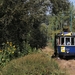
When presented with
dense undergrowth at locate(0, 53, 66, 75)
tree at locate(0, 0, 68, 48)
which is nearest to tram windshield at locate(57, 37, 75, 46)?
tree at locate(0, 0, 68, 48)

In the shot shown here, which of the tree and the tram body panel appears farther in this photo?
the tram body panel

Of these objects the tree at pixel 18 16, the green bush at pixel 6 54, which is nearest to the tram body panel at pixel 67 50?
the tree at pixel 18 16

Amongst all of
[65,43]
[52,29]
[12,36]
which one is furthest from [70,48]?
[52,29]

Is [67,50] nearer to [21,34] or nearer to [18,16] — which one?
[21,34]

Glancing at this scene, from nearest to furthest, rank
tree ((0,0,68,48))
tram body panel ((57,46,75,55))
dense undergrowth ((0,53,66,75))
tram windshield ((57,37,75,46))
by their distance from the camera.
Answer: dense undergrowth ((0,53,66,75)), tree ((0,0,68,48)), tram body panel ((57,46,75,55)), tram windshield ((57,37,75,46))

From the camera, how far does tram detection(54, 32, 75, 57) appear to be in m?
25.3

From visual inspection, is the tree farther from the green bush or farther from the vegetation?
the green bush

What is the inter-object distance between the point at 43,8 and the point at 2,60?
262 inches

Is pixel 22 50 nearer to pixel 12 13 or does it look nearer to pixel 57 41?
pixel 12 13

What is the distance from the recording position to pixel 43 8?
61.4 feet

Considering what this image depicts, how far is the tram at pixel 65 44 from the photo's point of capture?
82.9ft

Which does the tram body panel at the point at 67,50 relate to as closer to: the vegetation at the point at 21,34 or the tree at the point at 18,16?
the vegetation at the point at 21,34

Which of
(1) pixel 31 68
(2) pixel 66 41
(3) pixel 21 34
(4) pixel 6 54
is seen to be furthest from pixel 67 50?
(1) pixel 31 68

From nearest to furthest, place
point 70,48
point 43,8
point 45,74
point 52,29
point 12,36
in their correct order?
point 45,74
point 12,36
point 43,8
point 70,48
point 52,29
